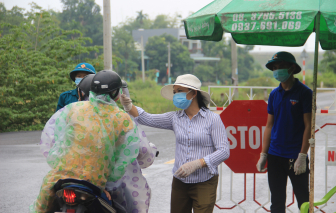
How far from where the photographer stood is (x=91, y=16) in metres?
60.5

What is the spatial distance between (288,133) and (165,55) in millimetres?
58028

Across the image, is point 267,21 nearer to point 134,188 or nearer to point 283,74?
point 283,74

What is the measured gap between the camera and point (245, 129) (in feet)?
14.8

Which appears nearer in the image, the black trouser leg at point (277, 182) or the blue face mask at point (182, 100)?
the blue face mask at point (182, 100)

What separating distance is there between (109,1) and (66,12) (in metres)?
51.6

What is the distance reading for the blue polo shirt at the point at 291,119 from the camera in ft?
11.5

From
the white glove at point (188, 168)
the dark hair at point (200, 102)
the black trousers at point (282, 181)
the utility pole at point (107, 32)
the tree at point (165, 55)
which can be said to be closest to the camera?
the white glove at point (188, 168)

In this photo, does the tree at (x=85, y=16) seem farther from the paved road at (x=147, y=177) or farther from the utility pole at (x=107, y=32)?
the paved road at (x=147, y=177)

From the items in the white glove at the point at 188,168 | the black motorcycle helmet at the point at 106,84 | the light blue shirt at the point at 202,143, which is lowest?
the white glove at the point at 188,168

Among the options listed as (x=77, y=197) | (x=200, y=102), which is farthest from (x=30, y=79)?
(x=77, y=197)

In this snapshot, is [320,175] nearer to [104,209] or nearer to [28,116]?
[104,209]

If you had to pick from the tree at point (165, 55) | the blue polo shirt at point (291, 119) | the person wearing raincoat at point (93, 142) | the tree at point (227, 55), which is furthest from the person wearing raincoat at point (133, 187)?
the tree at point (227, 55)

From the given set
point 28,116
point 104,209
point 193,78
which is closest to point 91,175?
point 104,209

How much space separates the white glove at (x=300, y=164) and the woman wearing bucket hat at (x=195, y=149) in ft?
2.51
